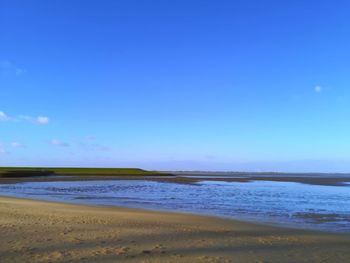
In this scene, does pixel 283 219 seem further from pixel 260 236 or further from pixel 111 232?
pixel 111 232

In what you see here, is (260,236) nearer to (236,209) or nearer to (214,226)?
(214,226)

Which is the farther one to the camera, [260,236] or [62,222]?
[62,222]

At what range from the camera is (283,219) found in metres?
19.8

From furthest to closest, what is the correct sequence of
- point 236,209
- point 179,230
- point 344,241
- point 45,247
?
point 236,209, point 179,230, point 344,241, point 45,247

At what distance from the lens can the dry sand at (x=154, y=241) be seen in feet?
33.4

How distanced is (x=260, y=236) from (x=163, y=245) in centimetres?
447

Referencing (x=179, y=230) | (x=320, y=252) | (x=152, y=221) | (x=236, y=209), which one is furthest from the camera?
(x=236, y=209)

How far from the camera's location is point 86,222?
1638cm

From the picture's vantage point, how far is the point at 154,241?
40.5ft

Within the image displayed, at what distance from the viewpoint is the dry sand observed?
1017 centimetres

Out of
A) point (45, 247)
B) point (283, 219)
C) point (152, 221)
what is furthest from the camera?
point (283, 219)

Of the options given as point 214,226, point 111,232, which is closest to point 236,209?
point 214,226

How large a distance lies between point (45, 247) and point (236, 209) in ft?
51.2

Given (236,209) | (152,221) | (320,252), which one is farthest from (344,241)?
(236,209)
